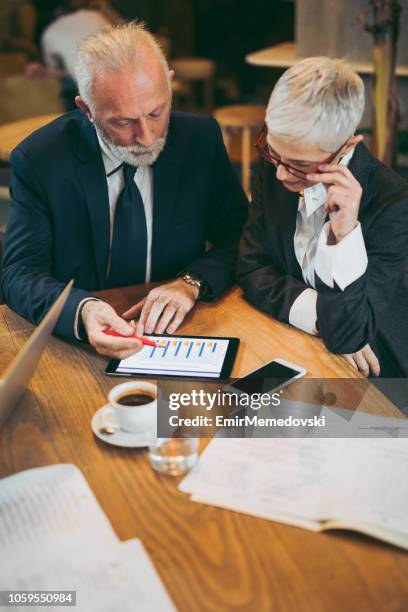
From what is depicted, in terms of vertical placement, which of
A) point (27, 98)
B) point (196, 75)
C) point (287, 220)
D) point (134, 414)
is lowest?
point (196, 75)

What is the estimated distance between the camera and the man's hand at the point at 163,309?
1627mm

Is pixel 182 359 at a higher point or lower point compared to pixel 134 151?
lower

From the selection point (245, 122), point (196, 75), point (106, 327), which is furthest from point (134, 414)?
point (196, 75)

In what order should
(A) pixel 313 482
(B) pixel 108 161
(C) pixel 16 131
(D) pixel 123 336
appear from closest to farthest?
1. (A) pixel 313 482
2. (D) pixel 123 336
3. (B) pixel 108 161
4. (C) pixel 16 131

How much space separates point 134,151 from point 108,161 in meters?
0.12

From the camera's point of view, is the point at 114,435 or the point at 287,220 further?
the point at 287,220

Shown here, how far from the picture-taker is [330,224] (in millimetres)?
1552

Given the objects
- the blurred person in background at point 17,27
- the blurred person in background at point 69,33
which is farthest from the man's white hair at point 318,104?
the blurred person in background at point 17,27

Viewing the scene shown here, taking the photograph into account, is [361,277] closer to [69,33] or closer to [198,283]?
[198,283]

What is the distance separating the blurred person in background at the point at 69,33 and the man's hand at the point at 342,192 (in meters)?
3.56

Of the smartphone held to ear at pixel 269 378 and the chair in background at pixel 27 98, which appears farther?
the chair in background at pixel 27 98

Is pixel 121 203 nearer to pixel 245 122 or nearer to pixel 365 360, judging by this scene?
pixel 365 360

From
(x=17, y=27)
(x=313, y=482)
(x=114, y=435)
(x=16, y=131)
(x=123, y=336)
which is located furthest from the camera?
(x=17, y=27)

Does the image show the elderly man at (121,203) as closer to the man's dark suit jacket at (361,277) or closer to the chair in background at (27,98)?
the man's dark suit jacket at (361,277)
